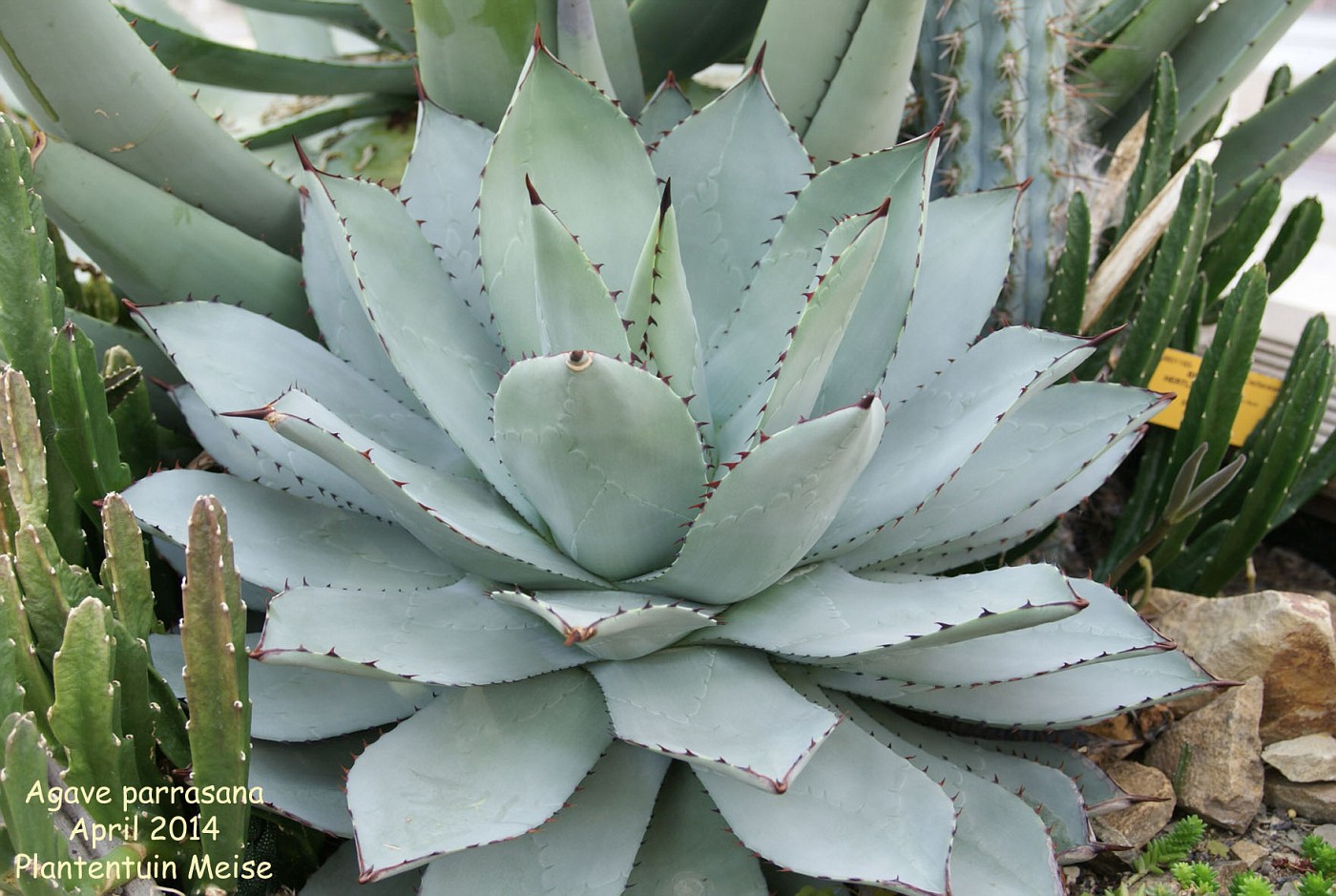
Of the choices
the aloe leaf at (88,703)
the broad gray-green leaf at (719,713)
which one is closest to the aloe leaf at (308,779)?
the aloe leaf at (88,703)

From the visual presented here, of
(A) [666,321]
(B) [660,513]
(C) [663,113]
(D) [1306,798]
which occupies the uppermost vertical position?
(C) [663,113]

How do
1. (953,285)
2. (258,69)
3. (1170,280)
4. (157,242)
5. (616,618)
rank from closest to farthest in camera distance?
(616,618)
(953,285)
(157,242)
(1170,280)
(258,69)

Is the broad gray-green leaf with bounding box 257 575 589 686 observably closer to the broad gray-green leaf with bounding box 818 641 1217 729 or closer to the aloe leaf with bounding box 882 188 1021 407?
the broad gray-green leaf with bounding box 818 641 1217 729

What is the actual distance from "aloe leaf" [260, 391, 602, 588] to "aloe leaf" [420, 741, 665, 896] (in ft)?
0.54

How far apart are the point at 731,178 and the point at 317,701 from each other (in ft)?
Result: 1.97

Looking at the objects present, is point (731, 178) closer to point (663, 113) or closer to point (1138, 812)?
point (663, 113)

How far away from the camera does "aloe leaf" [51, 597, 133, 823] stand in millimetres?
710

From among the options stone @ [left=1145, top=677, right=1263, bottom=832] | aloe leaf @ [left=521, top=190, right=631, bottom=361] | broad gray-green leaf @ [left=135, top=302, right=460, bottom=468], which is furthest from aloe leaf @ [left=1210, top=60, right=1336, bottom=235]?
broad gray-green leaf @ [left=135, top=302, right=460, bottom=468]

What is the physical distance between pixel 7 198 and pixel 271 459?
301 millimetres

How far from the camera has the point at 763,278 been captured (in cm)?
97

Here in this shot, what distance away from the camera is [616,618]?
2.38 ft

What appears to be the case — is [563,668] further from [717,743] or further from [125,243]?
[125,243]

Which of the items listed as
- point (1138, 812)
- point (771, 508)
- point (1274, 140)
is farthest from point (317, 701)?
point (1274, 140)

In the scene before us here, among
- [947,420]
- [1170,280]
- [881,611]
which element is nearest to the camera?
[881,611]
